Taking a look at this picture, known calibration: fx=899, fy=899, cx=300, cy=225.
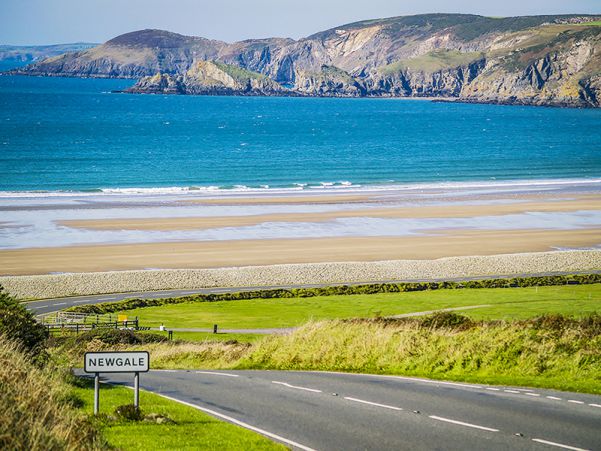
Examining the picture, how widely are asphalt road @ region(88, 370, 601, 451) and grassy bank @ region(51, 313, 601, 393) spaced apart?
1.50 meters

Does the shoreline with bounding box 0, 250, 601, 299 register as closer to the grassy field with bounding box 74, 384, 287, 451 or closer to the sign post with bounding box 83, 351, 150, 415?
the grassy field with bounding box 74, 384, 287, 451

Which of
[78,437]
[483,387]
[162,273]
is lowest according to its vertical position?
[162,273]

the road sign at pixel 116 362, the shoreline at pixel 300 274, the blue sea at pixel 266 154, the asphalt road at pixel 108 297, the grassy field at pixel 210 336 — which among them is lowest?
the asphalt road at pixel 108 297

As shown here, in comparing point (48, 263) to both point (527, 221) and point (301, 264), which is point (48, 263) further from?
point (527, 221)

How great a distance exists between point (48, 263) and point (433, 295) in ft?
83.2

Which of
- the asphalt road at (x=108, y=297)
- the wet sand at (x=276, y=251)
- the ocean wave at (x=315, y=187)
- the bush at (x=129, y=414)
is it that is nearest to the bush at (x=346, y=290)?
the asphalt road at (x=108, y=297)

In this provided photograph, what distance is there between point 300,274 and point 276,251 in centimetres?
750

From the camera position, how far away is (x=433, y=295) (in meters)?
49.5

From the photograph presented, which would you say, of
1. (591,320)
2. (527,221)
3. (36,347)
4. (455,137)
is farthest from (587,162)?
(36,347)

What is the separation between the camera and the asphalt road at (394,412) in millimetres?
14820

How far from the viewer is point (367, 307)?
1793 inches

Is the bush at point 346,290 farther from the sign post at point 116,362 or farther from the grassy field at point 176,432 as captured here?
the sign post at point 116,362

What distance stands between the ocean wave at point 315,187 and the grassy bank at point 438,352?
66.2 m

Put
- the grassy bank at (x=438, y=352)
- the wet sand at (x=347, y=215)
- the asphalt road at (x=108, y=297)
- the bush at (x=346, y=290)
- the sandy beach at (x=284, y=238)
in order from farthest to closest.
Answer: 1. the wet sand at (x=347, y=215)
2. the sandy beach at (x=284, y=238)
3. the bush at (x=346, y=290)
4. the asphalt road at (x=108, y=297)
5. the grassy bank at (x=438, y=352)
